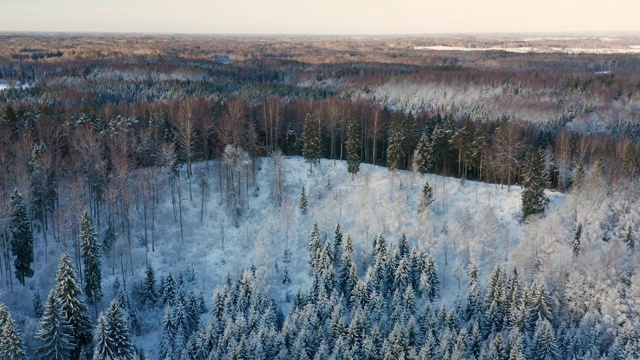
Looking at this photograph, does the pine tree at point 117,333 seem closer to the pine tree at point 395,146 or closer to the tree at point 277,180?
the tree at point 277,180

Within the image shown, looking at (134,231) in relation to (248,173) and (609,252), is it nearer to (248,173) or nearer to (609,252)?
(248,173)

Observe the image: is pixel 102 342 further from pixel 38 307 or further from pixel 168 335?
pixel 38 307

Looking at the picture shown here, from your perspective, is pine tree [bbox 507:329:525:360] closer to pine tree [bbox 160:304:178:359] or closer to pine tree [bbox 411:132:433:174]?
pine tree [bbox 411:132:433:174]

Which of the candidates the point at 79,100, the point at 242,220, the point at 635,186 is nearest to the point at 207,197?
the point at 242,220

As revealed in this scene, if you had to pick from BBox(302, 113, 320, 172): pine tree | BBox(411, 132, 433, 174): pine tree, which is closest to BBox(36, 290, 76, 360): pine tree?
BBox(302, 113, 320, 172): pine tree

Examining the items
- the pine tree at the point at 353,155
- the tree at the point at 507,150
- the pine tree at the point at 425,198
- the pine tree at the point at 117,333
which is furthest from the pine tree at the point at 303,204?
the pine tree at the point at 117,333

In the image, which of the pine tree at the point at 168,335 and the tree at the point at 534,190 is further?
the tree at the point at 534,190

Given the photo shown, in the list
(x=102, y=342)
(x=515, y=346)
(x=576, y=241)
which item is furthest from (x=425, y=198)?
(x=102, y=342)
